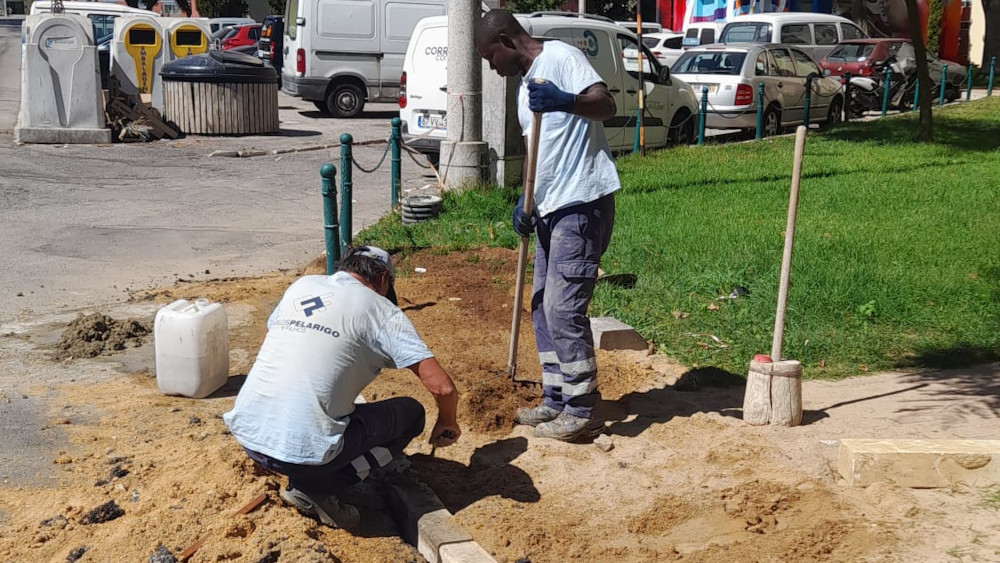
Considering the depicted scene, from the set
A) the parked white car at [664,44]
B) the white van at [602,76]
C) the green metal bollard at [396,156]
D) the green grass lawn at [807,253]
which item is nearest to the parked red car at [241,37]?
the parked white car at [664,44]

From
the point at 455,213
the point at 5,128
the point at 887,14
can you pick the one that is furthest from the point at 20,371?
the point at 887,14

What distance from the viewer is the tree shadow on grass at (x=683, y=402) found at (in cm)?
556

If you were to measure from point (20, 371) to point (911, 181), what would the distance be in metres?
9.96

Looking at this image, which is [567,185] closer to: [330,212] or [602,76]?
[330,212]

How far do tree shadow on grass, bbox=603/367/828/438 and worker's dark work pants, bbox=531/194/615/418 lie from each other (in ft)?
1.46

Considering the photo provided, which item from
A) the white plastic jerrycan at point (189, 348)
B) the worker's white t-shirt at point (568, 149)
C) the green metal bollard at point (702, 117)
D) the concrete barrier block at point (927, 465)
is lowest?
the concrete barrier block at point (927, 465)

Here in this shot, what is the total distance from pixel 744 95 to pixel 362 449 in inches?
558

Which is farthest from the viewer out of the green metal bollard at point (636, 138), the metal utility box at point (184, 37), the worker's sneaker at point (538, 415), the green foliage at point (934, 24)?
the green foliage at point (934, 24)

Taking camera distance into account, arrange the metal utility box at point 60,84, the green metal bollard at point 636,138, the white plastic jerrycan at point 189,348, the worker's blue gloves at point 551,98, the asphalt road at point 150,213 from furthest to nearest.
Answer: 1. the metal utility box at point 60,84
2. the green metal bollard at point 636,138
3. the asphalt road at point 150,213
4. the white plastic jerrycan at point 189,348
5. the worker's blue gloves at point 551,98

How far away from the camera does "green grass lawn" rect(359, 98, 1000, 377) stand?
6.73 m

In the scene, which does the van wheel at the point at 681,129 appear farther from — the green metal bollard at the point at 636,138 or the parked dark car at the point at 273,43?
the parked dark car at the point at 273,43

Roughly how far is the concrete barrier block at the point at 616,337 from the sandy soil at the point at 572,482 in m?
0.12

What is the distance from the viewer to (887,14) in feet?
120

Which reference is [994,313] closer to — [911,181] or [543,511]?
[543,511]
